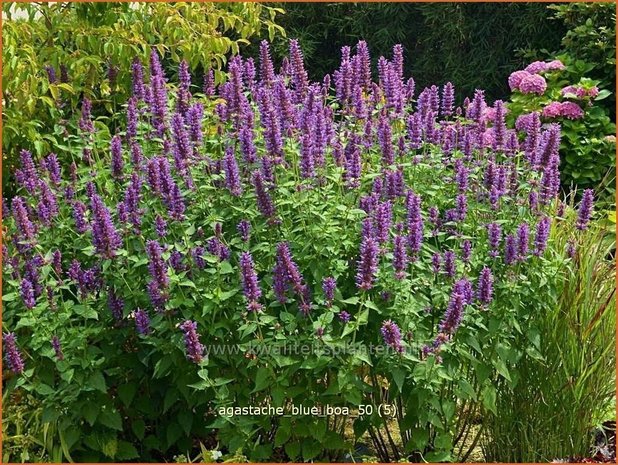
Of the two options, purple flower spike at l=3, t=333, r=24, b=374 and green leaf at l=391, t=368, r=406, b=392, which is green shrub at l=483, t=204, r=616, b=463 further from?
purple flower spike at l=3, t=333, r=24, b=374

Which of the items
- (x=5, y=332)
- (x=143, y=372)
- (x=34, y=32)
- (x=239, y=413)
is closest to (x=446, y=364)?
(x=239, y=413)

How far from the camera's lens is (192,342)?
3588 mm

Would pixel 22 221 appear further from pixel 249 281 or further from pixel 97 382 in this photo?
pixel 249 281

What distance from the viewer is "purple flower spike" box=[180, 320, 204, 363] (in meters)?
3.56

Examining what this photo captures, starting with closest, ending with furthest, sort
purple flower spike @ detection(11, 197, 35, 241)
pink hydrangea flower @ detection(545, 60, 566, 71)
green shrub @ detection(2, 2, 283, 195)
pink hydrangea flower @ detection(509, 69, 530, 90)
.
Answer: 1. purple flower spike @ detection(11, 197, 35, 241)
2. green shrub @ detection(2, 2, 283, 195)
3. pink hydrangea flower @ detection(509, 69, 530, 90)
4. pink hydrangea flower @ detection(545, 60, 566, 71)

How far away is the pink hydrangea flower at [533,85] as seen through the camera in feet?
26.0

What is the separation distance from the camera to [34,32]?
17.5 ft

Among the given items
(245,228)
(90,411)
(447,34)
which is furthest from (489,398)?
Result: (447,34)

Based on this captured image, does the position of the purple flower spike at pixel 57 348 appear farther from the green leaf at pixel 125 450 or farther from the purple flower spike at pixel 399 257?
the purple flower spike at pixel 399 257

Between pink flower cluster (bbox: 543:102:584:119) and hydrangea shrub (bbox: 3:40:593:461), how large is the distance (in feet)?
11.7

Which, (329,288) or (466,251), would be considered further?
(466,251)

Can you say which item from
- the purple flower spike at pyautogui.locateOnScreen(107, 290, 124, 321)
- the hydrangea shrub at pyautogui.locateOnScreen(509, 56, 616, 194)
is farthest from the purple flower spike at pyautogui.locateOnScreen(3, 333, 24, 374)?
the hydrangea shrub at pyautogui.locateOnScreen(509, 56, 616, 194)

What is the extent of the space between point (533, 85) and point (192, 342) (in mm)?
5225

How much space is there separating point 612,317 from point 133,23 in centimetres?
310
